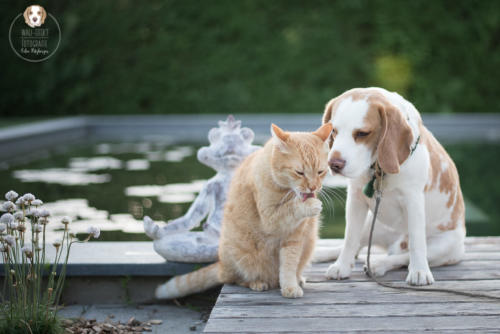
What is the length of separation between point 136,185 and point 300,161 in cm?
445

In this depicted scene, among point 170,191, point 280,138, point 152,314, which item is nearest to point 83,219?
point 170,191

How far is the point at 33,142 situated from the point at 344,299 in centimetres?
759

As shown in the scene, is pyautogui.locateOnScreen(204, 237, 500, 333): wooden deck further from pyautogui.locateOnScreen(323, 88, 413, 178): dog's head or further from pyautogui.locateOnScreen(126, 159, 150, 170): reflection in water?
pyautogui.locateOnScreen(126, 159, 150, 170): reflection in water

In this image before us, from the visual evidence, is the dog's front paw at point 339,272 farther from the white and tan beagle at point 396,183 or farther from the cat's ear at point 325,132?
the cat's ear at point 325,132

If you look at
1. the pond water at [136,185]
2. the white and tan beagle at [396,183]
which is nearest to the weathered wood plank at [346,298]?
the white and tan beagle at [396,183]

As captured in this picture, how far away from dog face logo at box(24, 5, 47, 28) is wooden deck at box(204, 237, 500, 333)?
816 cm

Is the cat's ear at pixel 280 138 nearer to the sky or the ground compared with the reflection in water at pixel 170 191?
nearer to the sky

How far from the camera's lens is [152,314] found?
2893mm

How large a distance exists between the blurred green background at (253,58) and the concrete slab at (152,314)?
9.28 meters

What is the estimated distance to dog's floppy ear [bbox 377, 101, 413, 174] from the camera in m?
2.34

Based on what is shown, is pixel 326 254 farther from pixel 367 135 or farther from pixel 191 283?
pixel 367 135

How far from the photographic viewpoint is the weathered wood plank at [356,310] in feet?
7.25

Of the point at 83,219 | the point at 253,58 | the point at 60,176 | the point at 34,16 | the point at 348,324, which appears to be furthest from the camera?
the point at 253,58

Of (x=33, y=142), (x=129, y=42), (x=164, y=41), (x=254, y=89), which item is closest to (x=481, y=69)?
(x=254, y=89)
